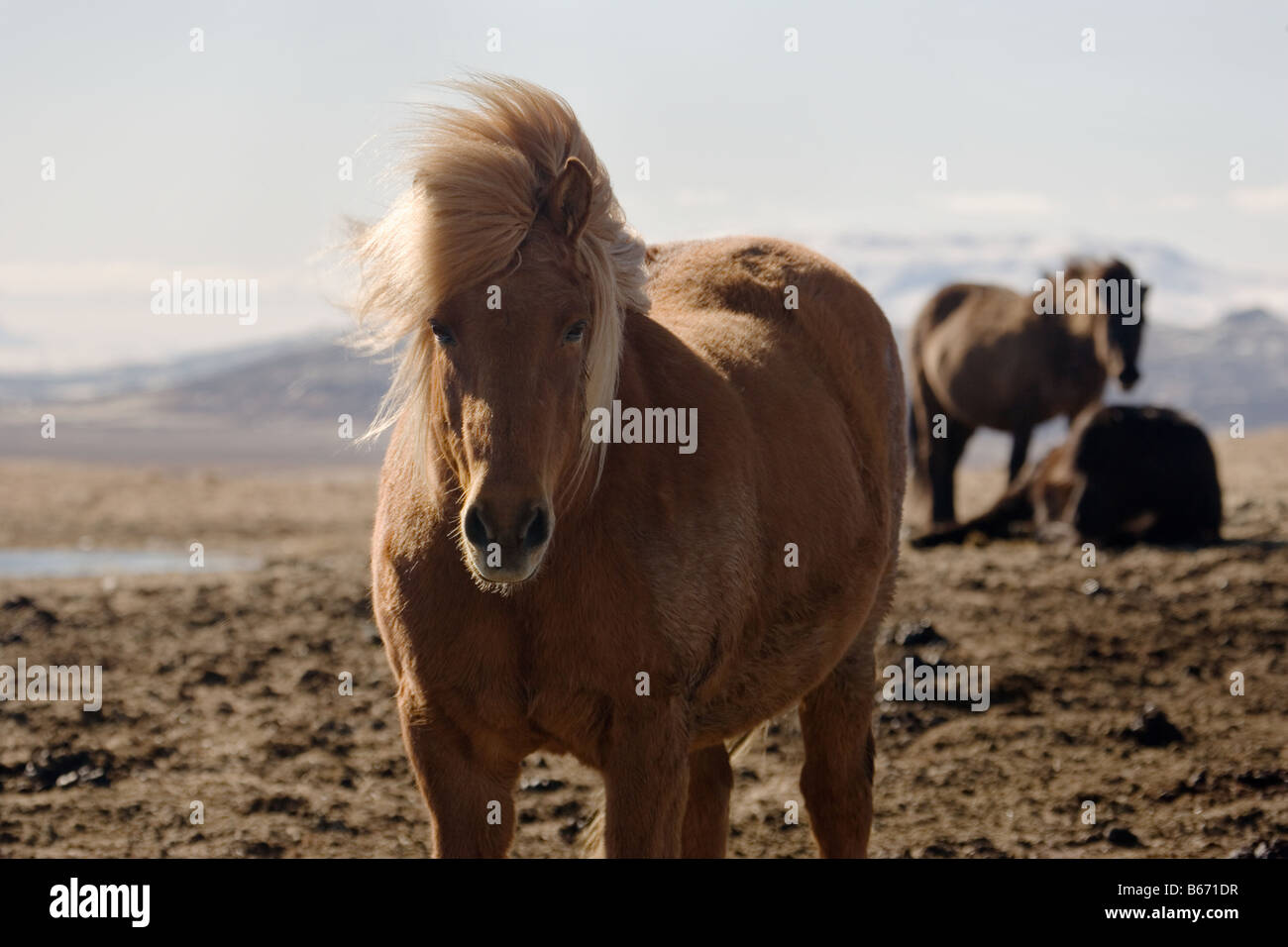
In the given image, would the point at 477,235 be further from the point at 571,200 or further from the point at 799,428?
the point at 799,428

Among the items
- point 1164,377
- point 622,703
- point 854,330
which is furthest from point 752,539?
point 1164,377

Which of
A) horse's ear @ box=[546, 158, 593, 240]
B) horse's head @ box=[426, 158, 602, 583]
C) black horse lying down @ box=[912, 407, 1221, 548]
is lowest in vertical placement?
black horse lying down @ box=[912, 407, 1221, 548]

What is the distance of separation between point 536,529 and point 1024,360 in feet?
34.8

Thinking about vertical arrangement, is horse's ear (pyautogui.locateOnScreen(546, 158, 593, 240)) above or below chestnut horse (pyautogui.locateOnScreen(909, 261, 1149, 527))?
above

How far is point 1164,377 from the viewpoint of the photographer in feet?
315

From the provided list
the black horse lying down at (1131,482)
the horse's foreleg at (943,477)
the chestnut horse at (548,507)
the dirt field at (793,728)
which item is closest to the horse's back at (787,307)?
the chestnut horse at (548,507)

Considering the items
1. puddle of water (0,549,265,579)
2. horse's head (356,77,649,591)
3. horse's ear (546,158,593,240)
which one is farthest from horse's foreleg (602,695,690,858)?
puddle of water (0,549,265,579)

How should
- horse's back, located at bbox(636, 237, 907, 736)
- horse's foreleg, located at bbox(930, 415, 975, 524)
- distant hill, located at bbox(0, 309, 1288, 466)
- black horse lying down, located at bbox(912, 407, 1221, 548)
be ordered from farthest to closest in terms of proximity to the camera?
distant hill, located at bbox(0, 309, 1288, 466) < horse's foreleg, located at bbox(930, 415, 975, 524) < black horse lying down, located at bbox(912, 407, 1221, 548) < horse's back, located at bbox(636, 237, 907, 736)

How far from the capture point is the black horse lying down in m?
10.1

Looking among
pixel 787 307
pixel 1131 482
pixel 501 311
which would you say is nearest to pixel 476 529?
pixel 501 311

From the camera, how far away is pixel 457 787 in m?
3.39

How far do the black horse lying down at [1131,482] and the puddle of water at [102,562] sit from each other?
23.0ft

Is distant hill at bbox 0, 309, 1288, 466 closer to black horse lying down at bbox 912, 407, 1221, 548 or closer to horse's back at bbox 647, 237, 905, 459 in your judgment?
black horse lying down at bbox 912, 407, 1221, 548

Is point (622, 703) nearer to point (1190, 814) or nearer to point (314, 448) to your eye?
point (1190, 814)
